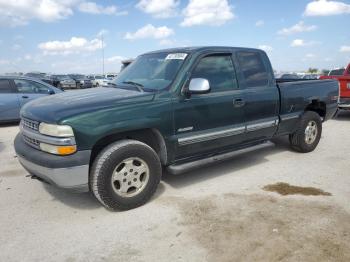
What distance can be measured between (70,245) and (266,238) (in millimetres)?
1843

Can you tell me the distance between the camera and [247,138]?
16.1 ft

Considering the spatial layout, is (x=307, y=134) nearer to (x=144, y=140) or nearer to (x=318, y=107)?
(x=318, y=107)

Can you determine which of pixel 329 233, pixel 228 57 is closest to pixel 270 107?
pixel 228 57

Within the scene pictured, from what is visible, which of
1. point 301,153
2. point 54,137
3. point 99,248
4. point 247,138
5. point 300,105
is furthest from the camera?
point 301,153

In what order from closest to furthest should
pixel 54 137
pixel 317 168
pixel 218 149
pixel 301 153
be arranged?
pixel 54 137 < pixel 218 149 < pixel 317 168 < pixel 301 153

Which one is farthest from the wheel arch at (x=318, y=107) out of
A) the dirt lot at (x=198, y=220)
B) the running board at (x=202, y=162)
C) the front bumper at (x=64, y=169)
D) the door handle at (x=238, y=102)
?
the front bumper at (x=64, y=169)

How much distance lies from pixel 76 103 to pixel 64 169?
752 mm

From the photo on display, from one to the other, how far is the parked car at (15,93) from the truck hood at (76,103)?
6.25 metres

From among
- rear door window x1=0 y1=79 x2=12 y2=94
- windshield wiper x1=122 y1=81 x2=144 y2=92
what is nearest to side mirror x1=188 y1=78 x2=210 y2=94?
windshield wiper x1=122 y1=81 x2=144 y2=92

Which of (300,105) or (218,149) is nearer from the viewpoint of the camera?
(218,149)

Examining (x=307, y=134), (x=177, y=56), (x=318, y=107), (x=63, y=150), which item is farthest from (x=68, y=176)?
(x=318, y=107)

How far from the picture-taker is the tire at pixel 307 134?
5.88 meters

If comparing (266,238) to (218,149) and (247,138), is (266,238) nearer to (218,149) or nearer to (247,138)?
(218,149)

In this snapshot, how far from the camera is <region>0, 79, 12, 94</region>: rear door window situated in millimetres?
9633
